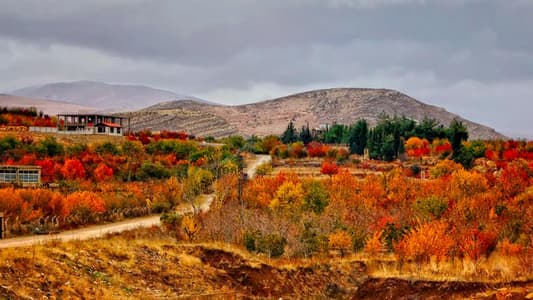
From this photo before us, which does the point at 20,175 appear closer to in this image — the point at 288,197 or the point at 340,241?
the point at 288,197

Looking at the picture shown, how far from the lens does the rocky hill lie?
150 meters

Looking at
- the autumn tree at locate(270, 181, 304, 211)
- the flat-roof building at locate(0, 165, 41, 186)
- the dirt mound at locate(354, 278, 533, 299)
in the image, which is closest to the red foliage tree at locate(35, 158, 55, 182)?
the flat-roof building at locate(0, 165, 41, 186)

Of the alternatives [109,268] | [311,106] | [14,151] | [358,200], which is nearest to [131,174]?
[14,151]

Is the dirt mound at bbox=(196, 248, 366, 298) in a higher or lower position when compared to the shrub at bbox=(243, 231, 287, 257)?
lower

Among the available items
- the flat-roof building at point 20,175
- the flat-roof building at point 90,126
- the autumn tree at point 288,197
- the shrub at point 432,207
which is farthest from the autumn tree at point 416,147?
the flat-roof building at point 20,175

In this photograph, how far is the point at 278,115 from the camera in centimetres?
18488

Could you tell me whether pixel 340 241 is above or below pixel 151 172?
below

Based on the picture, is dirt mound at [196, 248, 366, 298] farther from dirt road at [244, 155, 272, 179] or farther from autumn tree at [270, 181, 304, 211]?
dirt road at [244, 155, 272, 179]

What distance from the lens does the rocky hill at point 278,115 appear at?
150m

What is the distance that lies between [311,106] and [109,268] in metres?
178

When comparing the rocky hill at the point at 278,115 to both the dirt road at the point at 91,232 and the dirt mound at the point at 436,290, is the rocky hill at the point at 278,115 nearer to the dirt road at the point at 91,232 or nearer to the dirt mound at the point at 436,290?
the dirt road at the point at 91,232

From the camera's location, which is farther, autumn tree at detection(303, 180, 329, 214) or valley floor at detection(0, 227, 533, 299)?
autumn tree at detection(303, 180, 329, 214)

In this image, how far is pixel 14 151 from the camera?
181 feet

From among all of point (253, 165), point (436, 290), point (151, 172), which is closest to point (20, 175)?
point (151, 172)
